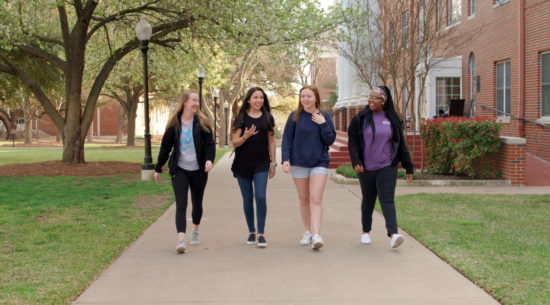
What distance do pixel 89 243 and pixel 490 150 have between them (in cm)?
971

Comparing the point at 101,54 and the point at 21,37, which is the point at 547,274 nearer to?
the point at 21,37

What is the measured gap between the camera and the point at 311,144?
6.86 m

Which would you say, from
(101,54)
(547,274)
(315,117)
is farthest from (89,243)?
(101,54)

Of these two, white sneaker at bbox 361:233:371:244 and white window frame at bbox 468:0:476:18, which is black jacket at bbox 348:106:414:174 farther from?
white window frame at bbox 468:0:476:18

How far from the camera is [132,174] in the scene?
689 inches

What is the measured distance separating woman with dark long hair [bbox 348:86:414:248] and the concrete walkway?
632mm

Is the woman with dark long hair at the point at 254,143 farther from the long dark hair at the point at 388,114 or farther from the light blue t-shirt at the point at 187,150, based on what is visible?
the long dark hair at the point at 388,114

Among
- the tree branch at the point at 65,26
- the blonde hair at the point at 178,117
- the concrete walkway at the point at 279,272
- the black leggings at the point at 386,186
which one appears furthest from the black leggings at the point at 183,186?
the tree branch at the point at 65,26

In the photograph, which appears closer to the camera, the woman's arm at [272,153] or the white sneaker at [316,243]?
the white sneaker at [316,243]

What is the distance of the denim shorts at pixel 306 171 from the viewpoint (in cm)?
689

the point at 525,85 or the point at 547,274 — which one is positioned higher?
the point at 525,85

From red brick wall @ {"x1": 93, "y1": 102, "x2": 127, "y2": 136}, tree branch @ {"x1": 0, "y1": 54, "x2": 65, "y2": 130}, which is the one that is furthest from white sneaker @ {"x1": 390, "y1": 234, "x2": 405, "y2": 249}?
red brick wall @ {"x1": 93, "y1": 102, "x2": 127, "y2": 136}

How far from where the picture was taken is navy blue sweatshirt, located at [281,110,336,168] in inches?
270

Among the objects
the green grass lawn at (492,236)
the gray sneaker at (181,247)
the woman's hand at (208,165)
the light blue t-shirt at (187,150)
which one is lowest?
the green grass lawn at (492,236)
